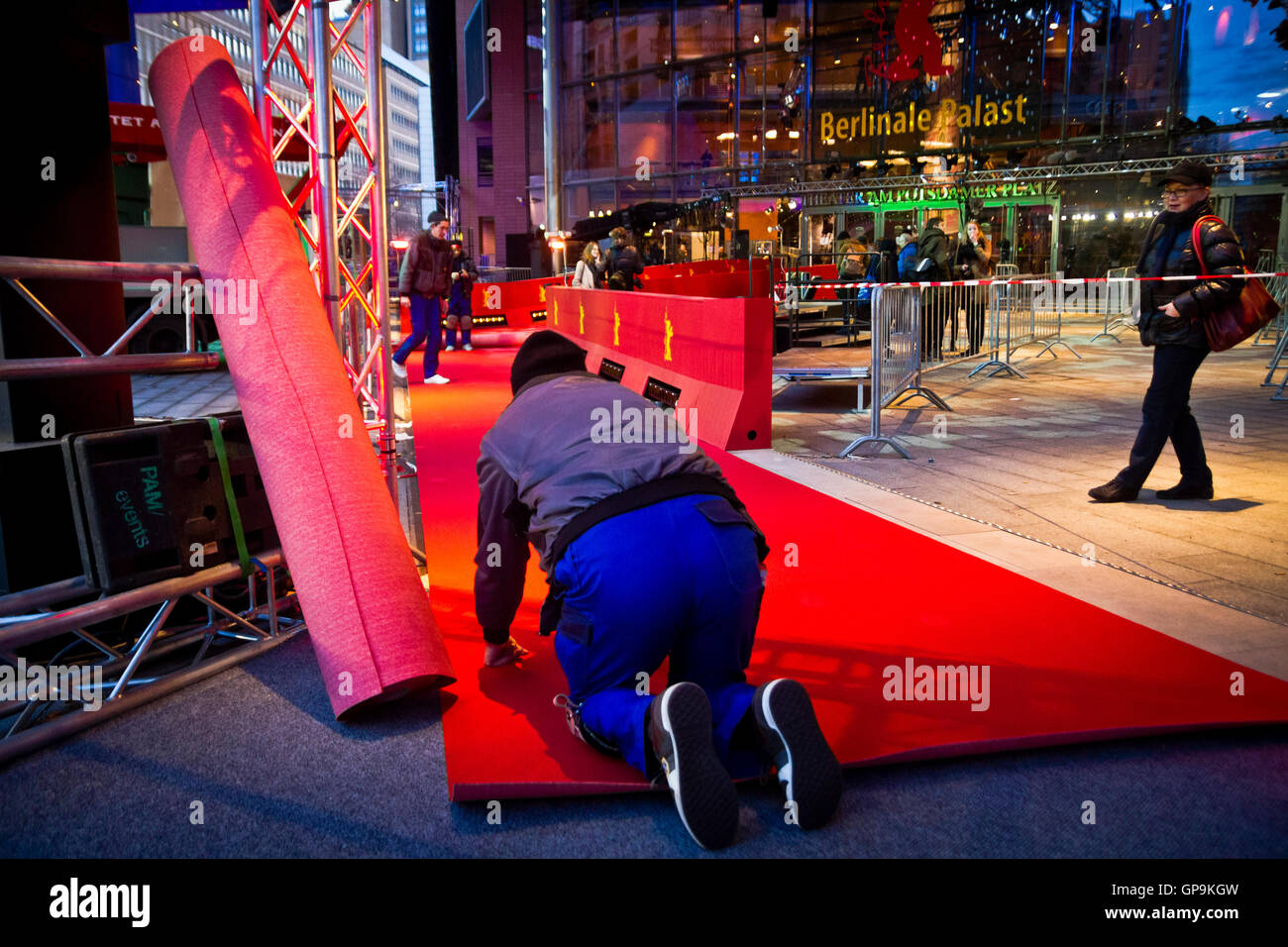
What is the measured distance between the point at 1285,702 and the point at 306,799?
3.15 meters

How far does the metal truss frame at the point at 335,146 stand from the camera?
478 cm

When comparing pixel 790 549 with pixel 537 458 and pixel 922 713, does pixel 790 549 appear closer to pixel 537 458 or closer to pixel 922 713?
pixel 922 713

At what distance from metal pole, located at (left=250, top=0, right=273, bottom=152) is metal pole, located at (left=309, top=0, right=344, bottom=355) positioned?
0.25 meters

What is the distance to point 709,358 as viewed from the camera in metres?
8.73

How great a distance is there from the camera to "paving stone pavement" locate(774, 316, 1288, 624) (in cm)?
523

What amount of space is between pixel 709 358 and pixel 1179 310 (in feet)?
12.8

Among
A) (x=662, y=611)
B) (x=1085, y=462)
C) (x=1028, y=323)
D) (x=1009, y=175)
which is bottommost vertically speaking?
(x=1085, y=462)

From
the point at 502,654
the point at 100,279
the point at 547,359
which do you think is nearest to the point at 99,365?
the point at 100,279

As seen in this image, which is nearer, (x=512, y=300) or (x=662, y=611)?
(x=662, y=611)

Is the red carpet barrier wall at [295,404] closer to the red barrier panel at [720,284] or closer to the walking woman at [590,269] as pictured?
the red barrier panel at [720,284]

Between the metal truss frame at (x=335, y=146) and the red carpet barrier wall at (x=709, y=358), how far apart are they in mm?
3204

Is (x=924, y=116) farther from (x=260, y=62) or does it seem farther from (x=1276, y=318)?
(x=260, y=62)

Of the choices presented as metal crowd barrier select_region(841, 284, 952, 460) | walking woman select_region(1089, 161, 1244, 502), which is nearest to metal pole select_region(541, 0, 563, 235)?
metal crowd barrier select_region(841, 284, 952, 460)

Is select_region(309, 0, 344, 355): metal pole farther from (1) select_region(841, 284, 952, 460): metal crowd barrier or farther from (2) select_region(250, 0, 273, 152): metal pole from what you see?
(1) select_region(841, 284, 952, 460): metal crowd barrier
